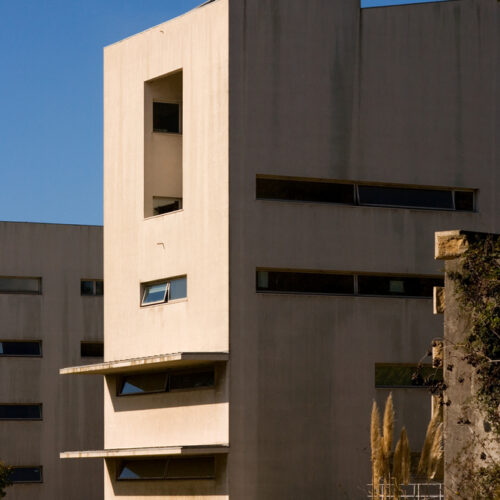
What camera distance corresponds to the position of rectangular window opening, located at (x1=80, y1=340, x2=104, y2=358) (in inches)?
1741

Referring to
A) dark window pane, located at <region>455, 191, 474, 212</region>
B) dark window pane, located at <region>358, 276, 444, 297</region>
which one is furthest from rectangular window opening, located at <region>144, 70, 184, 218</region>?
dark window pane, located at <region>455, 191, 474, 212</region>

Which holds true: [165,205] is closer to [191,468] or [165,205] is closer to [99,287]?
[191,468]

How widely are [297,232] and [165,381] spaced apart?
4.59 m

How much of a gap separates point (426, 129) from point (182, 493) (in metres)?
9.62

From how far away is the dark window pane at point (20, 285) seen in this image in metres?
43.9

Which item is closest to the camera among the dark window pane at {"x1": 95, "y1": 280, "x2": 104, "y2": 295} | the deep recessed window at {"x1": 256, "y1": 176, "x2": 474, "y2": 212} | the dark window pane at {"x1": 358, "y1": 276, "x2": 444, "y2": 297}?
the deep recessed window at {"x1": 256, "y1": 176, "x2": 474, "y2": 212}

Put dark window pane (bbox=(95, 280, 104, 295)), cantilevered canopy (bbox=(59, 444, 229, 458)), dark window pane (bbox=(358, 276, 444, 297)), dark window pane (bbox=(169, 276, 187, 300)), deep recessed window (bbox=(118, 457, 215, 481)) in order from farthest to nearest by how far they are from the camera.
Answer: dark window pane (bbox=(95, 280, 104, 295))
dark window pane (bbox=(169, 276, 187, 300))
dark window pane (bbox=(358, 276, 444, 297))
deep recessed window (bbox=(118, 457, 215, 481))
cantilevered canopy (bbox=(59, 444, 229, 458))

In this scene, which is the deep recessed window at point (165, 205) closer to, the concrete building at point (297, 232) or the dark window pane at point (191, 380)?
the concrete building at point (297, 232)

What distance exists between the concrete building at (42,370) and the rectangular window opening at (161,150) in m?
14.2

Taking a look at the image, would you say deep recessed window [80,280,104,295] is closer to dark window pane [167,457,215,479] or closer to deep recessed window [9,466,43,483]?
deep recessed window [9,466,43,483]

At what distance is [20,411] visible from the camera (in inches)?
1730

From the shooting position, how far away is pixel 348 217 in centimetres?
2877

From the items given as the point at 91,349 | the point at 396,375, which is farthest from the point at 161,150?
the point at 91,349

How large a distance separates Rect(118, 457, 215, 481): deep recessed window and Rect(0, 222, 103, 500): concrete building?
13497mm
